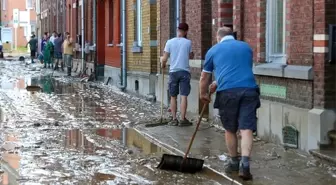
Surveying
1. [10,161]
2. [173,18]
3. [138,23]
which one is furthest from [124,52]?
[10,161]

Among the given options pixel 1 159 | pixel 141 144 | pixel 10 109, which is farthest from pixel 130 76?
pixel 1 159

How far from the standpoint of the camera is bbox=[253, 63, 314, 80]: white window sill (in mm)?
9797

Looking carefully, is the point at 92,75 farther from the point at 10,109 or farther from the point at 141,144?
the point at 141,144

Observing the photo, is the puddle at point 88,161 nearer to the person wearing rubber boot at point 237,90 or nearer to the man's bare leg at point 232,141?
the man's bare leg at point 232,141

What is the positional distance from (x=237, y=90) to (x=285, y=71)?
216cm

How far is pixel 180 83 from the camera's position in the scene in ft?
43.2

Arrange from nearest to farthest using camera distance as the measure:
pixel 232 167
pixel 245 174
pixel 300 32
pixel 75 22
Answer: pixel 245 174 → pixel 232 167 → pixel 300 32 → pixel 75 22

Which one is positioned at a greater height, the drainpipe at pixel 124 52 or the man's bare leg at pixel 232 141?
the drainpipe at pixel 124 52

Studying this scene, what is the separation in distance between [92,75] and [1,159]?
61.8 ft

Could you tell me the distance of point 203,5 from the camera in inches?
577

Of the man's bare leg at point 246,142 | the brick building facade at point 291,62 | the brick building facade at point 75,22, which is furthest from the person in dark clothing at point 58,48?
the man's bare leg at point 246,142

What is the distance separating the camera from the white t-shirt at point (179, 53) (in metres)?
13.1

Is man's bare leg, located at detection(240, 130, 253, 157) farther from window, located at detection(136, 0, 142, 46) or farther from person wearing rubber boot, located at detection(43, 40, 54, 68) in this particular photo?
person wearing rubber boot, located at detection(43, 40, 54, 68)

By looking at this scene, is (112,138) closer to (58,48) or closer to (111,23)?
(111,23)
